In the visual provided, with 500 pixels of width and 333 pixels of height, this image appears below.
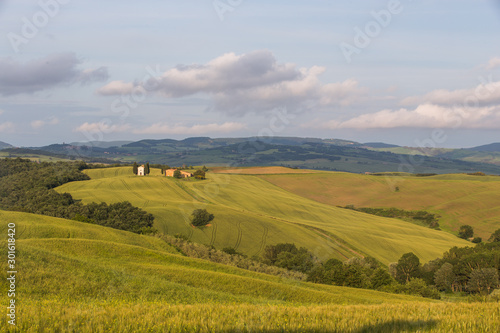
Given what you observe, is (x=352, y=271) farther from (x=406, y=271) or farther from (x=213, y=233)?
(x=213, y=233)

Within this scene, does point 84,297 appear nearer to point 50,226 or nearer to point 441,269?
point 50,226

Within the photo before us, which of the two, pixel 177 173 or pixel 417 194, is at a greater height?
pixel 177 173

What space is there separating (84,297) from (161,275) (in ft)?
30.9

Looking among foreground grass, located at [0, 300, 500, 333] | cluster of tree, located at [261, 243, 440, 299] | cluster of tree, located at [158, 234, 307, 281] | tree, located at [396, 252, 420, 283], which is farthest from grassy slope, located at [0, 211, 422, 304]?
tree, located at [396, 252, 420, 283]

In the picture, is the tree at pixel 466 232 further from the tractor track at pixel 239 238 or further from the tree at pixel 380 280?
the tree at pixel 380 280

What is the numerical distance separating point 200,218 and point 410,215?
8836 centimetres

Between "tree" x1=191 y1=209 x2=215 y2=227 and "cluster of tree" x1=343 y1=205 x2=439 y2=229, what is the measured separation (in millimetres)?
76235

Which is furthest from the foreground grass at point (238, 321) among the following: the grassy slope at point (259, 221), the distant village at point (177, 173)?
the distant village at point (177, 173)

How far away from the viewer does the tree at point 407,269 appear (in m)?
66.7

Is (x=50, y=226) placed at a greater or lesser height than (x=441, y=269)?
greater

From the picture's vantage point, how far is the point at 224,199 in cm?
11738

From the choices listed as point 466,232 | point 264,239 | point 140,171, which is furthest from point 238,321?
point 140,171

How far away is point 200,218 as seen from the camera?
8431 cm

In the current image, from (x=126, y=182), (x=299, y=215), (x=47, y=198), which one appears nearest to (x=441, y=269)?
(x=299, y=215)
